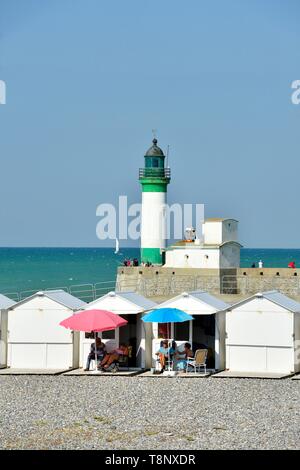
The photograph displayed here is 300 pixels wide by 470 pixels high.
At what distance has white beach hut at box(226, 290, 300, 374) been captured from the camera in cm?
2408

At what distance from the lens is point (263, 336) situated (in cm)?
2417

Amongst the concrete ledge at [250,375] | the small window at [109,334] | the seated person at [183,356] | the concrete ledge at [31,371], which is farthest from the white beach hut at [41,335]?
the concrete ledge at [250,375]

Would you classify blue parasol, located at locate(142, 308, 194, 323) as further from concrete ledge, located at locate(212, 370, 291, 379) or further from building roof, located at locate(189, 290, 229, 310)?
concrete ledge, located at locate(212, 370, 291, 379)

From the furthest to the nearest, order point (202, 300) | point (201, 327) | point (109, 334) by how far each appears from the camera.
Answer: point (201, 327) → point (109, 334) → point (202, 300)

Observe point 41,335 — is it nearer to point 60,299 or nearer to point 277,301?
point 60,299

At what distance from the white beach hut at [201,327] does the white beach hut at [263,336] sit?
0.19 meters

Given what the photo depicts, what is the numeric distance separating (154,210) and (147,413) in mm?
26294

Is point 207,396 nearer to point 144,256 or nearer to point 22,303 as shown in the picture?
point 22,303

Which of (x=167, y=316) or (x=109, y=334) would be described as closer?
(x=167, y=316)

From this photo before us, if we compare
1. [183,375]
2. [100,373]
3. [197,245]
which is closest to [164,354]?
[183,375]

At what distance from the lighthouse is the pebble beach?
21.8 m

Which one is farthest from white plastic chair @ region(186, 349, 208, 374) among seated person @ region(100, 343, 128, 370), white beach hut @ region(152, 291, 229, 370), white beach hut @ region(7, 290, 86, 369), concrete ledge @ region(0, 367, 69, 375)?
concrete ledge @ region(0, 367, 69, 375)

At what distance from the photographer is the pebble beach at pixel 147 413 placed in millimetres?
17609
